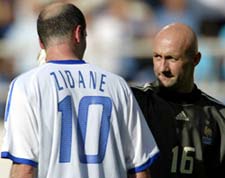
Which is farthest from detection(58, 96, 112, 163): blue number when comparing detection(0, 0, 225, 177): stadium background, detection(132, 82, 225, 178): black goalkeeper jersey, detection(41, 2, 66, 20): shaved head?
detection(0, 0, 225, 177): stadium background

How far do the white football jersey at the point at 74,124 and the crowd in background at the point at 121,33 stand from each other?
5.33m

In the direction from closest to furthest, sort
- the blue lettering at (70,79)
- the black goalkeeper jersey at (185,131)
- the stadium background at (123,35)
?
the blue lettering at (70,79)
the black goalkeeper jersey at (185,131)
the stadium background at (123,35)

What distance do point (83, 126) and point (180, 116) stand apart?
1.21 metres

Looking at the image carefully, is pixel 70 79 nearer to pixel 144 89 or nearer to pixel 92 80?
pixel 92 80

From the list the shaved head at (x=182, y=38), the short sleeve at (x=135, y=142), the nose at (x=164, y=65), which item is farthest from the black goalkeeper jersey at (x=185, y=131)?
Result: the short sleeve at (x=135, y=142)

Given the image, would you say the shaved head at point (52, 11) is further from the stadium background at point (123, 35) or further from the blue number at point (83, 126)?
the stadium background at point (123, 35)

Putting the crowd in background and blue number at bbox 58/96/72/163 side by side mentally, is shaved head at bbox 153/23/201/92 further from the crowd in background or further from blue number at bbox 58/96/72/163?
the crowd in background

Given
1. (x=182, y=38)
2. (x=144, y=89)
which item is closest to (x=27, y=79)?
(x=144, y=89)

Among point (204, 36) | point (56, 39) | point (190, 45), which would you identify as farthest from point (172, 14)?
point (56, 39)

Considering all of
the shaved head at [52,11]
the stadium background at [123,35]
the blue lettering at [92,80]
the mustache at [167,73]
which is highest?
the shaved head at [52,11]

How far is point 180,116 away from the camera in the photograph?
184 inches

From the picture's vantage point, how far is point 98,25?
909cm

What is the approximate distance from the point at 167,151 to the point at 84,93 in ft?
3.57

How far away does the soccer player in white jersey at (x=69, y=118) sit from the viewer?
3482mm
